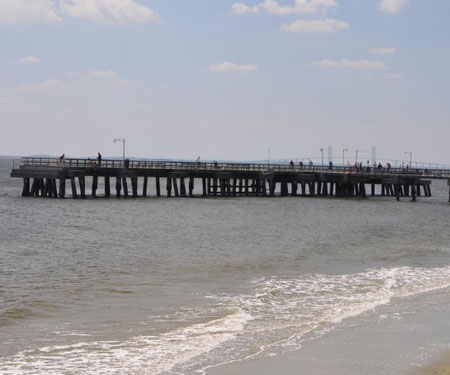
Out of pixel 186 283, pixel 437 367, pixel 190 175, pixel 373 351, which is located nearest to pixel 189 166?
pixel 190 175

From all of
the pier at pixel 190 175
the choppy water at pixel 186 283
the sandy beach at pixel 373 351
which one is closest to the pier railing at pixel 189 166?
the pier at pixel 190 175

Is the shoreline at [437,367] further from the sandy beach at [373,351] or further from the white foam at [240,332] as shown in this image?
the white foam at [240,332]

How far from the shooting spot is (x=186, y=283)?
23.2m

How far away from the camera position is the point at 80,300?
2027 centimetres

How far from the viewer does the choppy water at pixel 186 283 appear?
14.9 m

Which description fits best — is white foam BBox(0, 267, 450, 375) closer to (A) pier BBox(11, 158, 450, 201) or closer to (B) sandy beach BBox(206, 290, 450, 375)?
(B) sandy beach BBox(206, 290, 450, 375)

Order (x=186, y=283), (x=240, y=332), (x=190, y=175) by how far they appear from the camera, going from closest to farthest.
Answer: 1. (x=240, y=332)
2. (x=186, y=283)
3. (x=190, y=175)

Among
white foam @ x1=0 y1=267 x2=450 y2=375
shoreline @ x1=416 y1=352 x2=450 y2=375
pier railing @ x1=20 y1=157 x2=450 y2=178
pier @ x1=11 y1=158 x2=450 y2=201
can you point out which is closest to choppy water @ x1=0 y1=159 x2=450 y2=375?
white foam @ x1=0 y1=267 x2=450 y2=375

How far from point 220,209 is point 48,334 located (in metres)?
42.6

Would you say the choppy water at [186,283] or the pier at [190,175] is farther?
the pier at [190,175]

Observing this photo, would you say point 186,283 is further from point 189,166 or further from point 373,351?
point 189,166

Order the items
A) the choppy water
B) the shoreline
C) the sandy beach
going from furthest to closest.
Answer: the choppy water → the sandy beach → the shoreline

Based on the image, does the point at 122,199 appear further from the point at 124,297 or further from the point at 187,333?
the point at 187,333

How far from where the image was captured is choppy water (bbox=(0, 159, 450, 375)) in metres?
14.9
